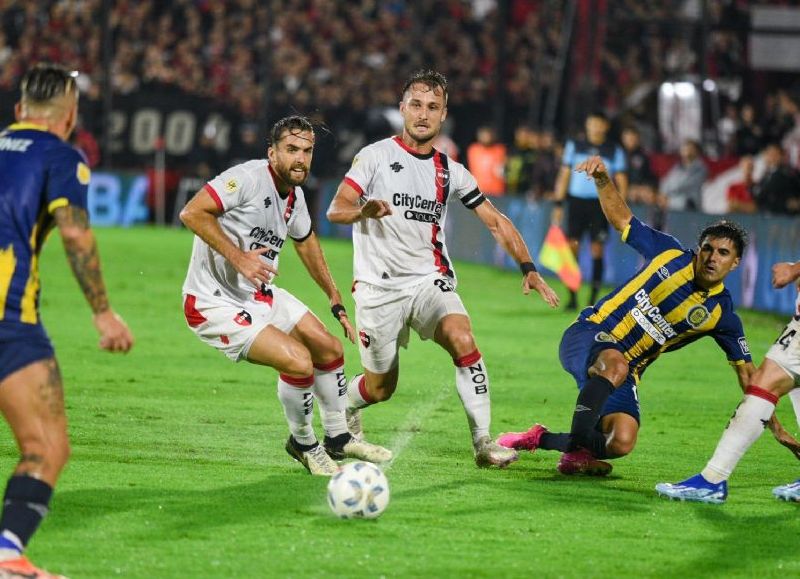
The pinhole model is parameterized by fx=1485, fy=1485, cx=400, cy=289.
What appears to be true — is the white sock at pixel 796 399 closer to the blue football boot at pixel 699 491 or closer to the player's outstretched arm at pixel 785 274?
Result: the blue football boot at pixel 699 491

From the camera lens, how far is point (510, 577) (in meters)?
5.98

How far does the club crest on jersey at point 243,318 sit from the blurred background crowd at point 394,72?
53.1 ft

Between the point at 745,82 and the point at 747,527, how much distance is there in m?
23.6

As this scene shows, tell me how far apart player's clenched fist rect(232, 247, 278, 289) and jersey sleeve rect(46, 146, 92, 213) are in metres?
1.96

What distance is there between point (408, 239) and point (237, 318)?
1289 millimetres

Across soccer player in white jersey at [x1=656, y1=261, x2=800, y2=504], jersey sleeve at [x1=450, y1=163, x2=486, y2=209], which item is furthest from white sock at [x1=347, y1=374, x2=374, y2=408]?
soccer player in white jersey at [x1=656, y1=261, x2=800, y2=504]

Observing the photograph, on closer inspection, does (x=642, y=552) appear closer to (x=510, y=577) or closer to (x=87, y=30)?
(x=510, y=577)

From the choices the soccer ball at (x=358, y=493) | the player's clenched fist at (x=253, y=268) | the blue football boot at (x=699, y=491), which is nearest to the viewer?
the soccer ball at (x=358, y=493)

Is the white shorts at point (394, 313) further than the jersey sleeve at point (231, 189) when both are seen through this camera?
Yes

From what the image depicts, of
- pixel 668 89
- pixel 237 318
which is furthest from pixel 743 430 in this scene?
pixel 668 89

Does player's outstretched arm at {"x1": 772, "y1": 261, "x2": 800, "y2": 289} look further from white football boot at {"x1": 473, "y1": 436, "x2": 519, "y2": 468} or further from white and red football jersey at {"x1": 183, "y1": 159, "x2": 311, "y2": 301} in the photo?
white and red football jersey at {"x1": 183, "y1": 159, "x2": 311, "y2": 301}

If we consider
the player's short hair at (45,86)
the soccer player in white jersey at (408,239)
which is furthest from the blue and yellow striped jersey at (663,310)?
the player's short hair at (45,86)

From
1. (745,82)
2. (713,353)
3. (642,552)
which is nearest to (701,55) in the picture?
(745,82)

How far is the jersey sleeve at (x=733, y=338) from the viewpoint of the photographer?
8133mm
